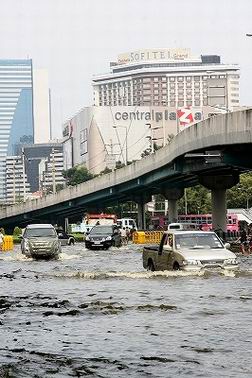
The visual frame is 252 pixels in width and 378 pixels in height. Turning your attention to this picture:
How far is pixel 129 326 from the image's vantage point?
746 inches

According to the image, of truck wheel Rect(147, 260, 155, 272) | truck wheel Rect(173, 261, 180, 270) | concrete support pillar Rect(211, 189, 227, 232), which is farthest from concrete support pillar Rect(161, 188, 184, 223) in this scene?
truck wheel Rect(173, 261, 180, 270)

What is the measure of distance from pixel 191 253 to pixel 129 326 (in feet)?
38.1

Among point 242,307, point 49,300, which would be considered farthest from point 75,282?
point 242,307

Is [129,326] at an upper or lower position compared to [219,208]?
lower

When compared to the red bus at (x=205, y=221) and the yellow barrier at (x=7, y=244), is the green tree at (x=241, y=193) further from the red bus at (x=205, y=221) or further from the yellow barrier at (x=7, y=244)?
the yellow barrier at (x=7, y=244)

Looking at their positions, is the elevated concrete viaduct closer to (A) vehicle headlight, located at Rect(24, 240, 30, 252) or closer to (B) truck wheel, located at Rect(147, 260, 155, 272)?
(A) vehicle headlight, located at Rect(24, 240, 30, 252)

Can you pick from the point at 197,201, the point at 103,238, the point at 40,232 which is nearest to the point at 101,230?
the point at 103,238

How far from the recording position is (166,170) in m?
85.0

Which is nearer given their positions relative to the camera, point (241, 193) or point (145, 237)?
point (145, 237)

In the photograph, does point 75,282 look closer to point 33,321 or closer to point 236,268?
point 236,268

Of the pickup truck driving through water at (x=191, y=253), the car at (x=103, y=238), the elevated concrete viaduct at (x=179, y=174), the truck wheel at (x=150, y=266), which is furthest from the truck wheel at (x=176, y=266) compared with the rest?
the car at (x=103, y=238)

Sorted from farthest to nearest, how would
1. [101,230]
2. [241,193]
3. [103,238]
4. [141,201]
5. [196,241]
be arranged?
[241,193], [141,201], [101,230], [103,238], [196,241]

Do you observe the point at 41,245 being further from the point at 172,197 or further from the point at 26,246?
the point at 172,197

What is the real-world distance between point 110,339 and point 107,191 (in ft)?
305
